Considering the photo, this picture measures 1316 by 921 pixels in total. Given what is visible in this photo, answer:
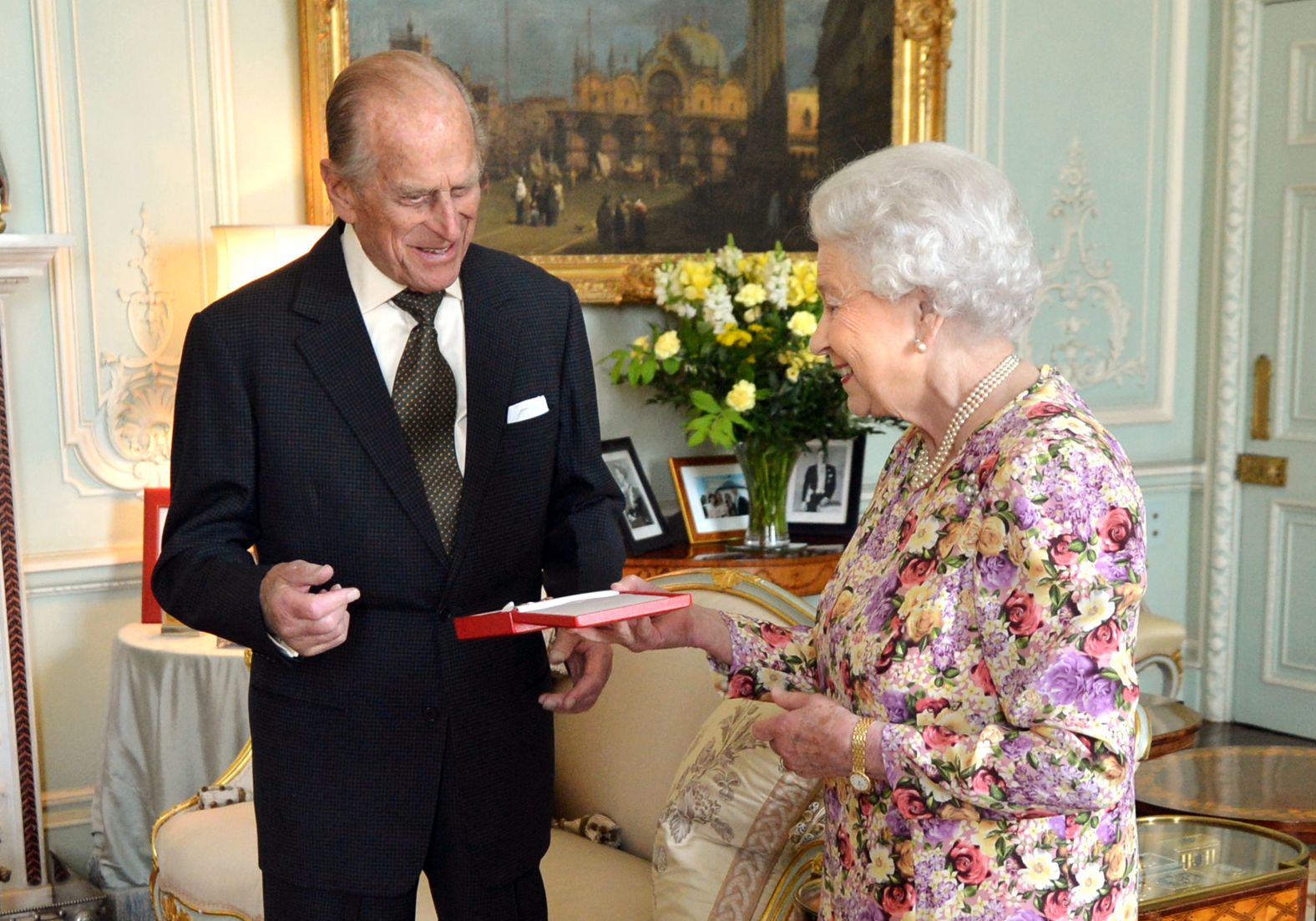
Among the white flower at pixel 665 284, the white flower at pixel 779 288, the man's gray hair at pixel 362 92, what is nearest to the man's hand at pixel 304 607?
the man's gray hair at pixel 362 92

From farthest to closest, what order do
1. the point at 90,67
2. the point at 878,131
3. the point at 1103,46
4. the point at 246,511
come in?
the point at 1103,46 < the point at 878,131 < the point at 90,67 < the point at 246,511

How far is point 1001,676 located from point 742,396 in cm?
234

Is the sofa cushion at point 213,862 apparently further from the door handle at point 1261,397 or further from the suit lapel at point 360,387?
the door handle at point 1261,397

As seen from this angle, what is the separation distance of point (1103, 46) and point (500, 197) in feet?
8.58

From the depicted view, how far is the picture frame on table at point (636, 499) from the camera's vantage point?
14.0 feet

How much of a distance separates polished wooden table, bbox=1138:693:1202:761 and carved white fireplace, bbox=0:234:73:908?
2.92 meters

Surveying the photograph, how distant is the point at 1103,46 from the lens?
5430 mm

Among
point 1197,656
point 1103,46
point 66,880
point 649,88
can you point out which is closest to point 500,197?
point 649,88

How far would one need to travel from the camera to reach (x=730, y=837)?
2330 millimetres

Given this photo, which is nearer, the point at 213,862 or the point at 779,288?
the point at 213,862

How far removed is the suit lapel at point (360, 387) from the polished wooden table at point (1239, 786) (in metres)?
2.15

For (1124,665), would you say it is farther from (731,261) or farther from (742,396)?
(731,261)

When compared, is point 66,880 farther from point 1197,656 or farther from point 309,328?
point 1197,656


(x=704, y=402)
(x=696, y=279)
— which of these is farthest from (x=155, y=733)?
(x=696, y=279)
